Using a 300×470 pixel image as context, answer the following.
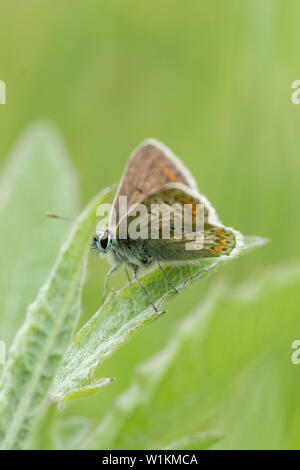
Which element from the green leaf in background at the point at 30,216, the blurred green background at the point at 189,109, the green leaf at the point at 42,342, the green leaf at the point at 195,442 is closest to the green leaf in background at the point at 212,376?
the blurred green background at the point at 189,109

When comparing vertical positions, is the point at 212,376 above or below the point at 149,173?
below

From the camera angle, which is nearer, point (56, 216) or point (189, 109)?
point (56, 216)

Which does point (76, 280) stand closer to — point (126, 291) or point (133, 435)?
point (126, 291)

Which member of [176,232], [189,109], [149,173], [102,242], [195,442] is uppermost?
[189,109]

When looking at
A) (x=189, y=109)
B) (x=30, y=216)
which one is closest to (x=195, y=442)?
(x=30, y=216)

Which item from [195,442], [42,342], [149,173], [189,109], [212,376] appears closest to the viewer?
[42,342]

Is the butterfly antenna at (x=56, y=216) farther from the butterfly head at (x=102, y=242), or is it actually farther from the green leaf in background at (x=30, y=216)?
the butterfly head at (x=102, y=242)

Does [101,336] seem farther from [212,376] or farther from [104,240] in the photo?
[104,240]

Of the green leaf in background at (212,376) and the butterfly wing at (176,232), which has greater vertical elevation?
the butterfly wing at (176,232)
